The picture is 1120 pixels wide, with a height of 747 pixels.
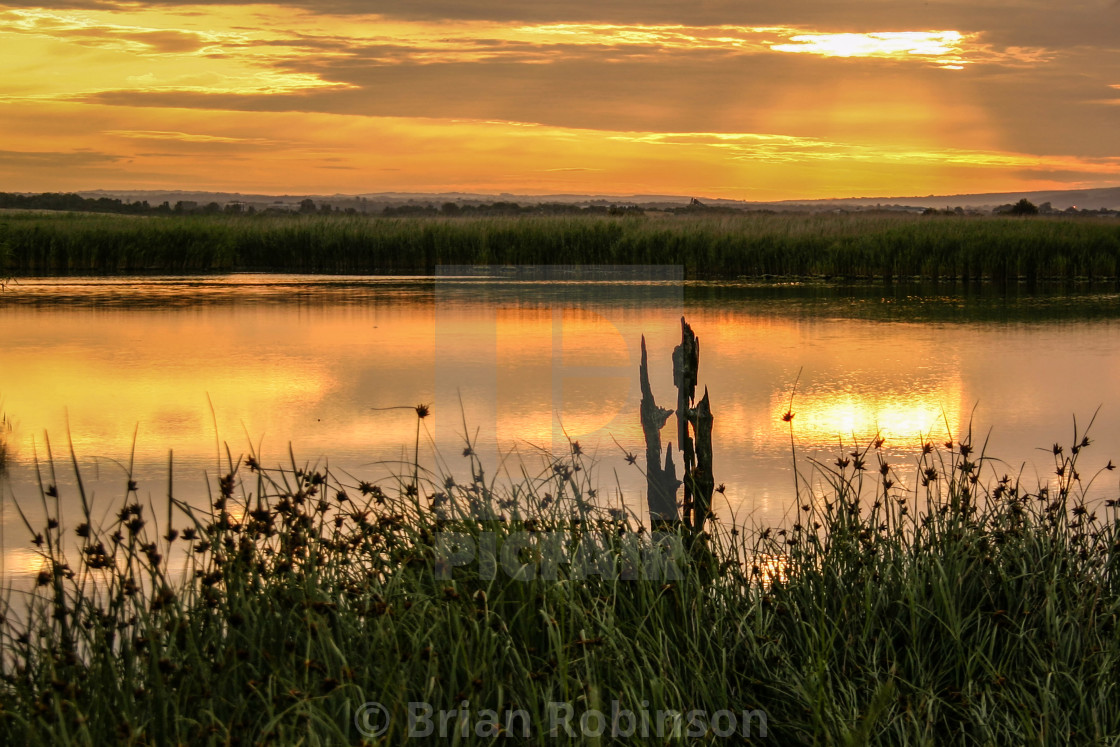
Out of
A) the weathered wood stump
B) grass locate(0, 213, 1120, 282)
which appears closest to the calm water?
the weathered wood stump

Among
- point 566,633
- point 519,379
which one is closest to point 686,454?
point 566,633

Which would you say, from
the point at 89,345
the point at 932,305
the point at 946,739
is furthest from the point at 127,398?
the point at 932,305

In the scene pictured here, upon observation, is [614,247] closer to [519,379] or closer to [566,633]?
[519,379]

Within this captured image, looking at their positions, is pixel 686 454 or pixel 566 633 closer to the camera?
pixel 566 633

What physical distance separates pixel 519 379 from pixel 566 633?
20.6ft

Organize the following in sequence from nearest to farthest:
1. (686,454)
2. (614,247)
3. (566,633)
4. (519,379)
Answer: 1. (566,633)
2. (686,454)
3. (519,379)
4. (614,247)

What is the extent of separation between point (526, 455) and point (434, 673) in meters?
3.22

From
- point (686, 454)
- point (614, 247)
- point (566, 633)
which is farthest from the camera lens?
point (614, 247)

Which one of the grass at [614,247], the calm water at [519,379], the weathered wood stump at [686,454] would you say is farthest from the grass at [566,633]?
the grass at [614,247]

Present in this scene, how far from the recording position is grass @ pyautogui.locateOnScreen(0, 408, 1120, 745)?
2480 millimetres

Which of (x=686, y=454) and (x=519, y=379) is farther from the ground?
(x=686, y=454)

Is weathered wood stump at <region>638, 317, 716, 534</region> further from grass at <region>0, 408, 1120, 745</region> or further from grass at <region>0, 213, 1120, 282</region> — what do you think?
grass at <region>0, 213, 1120, 282</region>

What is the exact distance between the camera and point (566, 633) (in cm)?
293

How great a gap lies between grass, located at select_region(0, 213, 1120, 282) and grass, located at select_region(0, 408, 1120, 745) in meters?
19.4
